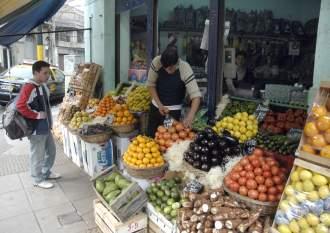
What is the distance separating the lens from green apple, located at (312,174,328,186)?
2531 millimetres

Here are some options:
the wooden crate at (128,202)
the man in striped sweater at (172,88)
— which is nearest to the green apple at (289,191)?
the wooden crate at (128,202)

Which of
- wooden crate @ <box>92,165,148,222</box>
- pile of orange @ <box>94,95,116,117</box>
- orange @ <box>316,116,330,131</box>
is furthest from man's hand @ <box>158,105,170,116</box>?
orange @ <box>316,116,330,131</box>

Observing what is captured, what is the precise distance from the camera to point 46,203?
4.79m

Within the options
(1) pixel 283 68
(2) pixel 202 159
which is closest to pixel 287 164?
(2) pixel 202 159

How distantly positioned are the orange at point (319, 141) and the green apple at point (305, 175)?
22cm

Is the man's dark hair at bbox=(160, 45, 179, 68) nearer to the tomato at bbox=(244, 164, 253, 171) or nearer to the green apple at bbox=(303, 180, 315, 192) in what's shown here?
the tomato at bbox=(244, 164, 253, 171)

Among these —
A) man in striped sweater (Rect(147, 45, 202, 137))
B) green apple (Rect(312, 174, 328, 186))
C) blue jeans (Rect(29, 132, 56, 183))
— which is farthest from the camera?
blue jeans (Rect(29, 132, 56, 183))

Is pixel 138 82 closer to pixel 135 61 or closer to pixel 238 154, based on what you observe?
pixel 135 61

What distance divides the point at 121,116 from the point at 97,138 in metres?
0.54

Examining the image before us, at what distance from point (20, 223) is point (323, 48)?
3934 mm

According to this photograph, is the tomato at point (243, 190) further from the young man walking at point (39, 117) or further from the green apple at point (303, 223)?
the young man walking at point (39, 117)

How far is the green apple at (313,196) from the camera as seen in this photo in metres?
2.51

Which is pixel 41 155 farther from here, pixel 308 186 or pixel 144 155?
pixel 308 186

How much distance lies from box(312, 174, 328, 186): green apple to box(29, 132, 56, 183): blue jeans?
3.89 m
